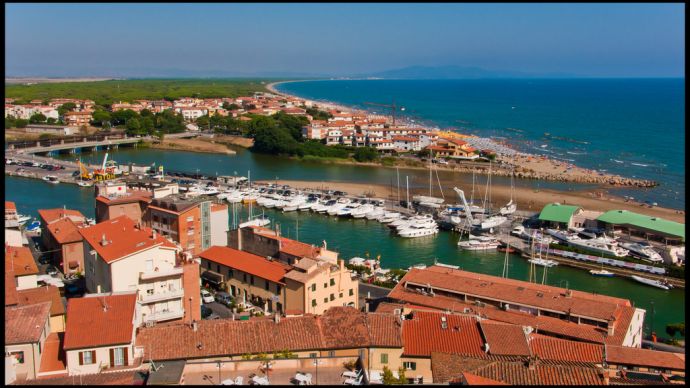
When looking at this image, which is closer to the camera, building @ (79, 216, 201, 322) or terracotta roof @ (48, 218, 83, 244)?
building @ (79, 216, 201, 322)

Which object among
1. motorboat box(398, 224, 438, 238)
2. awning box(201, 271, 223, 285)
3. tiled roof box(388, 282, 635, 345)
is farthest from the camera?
motorboat box(398, 224, 438, 238)

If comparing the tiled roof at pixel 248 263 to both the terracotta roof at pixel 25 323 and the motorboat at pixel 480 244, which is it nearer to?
the terracotta roof at pixel 25 323

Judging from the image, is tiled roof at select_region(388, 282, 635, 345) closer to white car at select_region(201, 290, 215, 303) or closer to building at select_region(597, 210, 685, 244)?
white car at select_region(201, 290, 215, 303)

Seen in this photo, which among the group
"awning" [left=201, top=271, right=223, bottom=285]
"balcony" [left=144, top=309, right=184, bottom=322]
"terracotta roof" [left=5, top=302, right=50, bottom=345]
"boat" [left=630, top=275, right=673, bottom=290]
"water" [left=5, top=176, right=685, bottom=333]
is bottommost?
"water" [left=5, top=176, right=685, bottom=333]

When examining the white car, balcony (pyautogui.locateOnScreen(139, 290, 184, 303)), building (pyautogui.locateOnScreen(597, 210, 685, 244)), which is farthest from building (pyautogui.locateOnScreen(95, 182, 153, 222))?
building (pyautogui.locateOnScreen(597, 210, 685, 244))

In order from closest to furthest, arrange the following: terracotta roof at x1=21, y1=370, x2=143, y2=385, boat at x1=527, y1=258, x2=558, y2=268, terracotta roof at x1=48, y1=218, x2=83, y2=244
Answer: terracotta roof at x1=21, y1=370, x2=143, y2=385, terracotta roof at x1=48, y1=218, x2=83, y2=244, boat at x1=527, y1=258, x2=558, y2=268

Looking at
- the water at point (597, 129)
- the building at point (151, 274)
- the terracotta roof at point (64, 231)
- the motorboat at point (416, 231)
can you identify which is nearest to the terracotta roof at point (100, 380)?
the building at point (151, 274)
